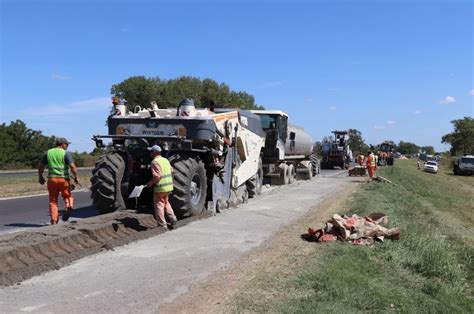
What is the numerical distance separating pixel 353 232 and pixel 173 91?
1984 inches

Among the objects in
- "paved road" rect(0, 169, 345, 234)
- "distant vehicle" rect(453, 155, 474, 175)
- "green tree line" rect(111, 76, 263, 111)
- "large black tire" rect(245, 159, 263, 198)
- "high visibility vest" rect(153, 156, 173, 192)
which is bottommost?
"distant vehicle" rect(453, 155, 474, 175)

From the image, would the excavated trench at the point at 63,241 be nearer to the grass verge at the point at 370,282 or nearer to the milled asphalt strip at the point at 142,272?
the milled asphalt strip at the point at 142,272

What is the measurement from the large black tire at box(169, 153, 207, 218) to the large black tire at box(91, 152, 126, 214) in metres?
1.17

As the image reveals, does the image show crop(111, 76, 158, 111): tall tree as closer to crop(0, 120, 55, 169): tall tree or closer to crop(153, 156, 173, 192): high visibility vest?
crop(0, 120, 55, 169): tall tree

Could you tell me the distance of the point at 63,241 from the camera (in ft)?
28.0

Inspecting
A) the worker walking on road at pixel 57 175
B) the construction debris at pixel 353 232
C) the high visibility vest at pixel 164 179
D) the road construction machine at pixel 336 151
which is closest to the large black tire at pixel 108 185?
the worker walking on road at pixel 57 175

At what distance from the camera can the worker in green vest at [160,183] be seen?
10742 millimetres

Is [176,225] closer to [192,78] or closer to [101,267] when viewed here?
[101,267]

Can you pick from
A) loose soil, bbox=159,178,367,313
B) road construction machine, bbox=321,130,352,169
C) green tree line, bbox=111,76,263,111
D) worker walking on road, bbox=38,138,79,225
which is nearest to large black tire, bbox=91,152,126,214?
worker walking on road, bbox=38,138,79,225

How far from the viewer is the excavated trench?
738 cm

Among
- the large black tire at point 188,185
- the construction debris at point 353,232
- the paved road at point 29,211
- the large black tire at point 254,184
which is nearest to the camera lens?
the construction debris at point 353,232

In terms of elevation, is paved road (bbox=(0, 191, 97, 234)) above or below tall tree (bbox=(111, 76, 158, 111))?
below

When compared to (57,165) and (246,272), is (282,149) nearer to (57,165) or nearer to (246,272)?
(57,165)

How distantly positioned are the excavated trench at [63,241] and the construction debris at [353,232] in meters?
3.15
